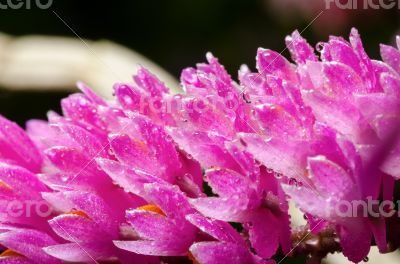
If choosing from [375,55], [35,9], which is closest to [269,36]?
[375,55]

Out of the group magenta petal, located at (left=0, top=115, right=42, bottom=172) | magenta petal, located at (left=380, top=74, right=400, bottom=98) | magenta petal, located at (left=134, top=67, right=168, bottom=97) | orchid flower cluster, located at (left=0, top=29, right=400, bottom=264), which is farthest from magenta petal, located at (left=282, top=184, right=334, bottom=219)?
magenta petal, located at (left=0, top=115, right=42, bottom=172)

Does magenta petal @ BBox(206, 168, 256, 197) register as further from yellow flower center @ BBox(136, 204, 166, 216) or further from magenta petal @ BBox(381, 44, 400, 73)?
magenta petal @ BBox(381, 44, 400, 73)

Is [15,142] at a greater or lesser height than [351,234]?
greater

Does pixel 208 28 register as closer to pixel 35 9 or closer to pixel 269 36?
pixel 269 36

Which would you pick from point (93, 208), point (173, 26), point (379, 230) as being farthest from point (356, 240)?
point (173, 26)

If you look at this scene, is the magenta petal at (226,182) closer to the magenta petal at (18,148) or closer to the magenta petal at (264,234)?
the magenta petal at (264,234)

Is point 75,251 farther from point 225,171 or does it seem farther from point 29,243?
point 225,171

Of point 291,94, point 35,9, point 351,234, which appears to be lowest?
point 351,234

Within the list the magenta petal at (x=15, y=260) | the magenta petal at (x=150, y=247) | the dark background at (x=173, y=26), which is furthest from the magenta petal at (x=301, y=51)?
the dark background at (x=173, y=26)
